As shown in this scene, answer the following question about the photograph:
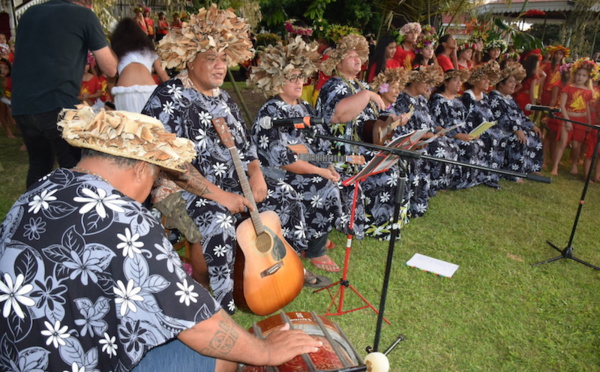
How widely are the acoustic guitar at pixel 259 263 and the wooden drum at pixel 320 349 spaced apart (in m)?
0.98

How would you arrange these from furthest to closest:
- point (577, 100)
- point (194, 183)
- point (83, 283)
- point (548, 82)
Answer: point (548, 82)
point (577, 100)
point (194, 183)
point (83, 283)

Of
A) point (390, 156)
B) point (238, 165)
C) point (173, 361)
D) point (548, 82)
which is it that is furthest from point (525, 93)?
point (173, 361)

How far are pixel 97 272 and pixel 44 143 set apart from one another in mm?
2792

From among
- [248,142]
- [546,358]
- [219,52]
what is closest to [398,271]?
[546,358]

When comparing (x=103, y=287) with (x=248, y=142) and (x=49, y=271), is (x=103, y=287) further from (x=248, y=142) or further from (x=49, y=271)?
(x=248, y=142)

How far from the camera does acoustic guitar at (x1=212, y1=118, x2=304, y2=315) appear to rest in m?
3.12

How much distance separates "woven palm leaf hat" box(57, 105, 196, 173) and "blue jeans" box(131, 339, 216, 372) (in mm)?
804

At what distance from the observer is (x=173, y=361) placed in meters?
1.79

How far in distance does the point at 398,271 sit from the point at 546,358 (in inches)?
54.1

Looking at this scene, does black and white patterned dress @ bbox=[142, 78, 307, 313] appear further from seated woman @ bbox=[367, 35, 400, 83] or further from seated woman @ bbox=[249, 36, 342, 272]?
seated woman @ bbox=[367, 35, 400, 83]

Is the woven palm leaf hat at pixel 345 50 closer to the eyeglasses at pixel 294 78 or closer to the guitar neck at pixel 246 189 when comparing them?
the eyeglasses at pixel 294 78

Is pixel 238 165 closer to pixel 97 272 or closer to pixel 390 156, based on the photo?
pixel 390 156

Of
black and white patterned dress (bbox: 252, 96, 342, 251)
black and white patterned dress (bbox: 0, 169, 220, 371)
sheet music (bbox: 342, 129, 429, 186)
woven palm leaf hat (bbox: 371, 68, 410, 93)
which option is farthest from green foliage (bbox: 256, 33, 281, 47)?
black and white patterned dress (bbox: 0, 169, 220, 371)

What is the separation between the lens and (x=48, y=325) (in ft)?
4.41
